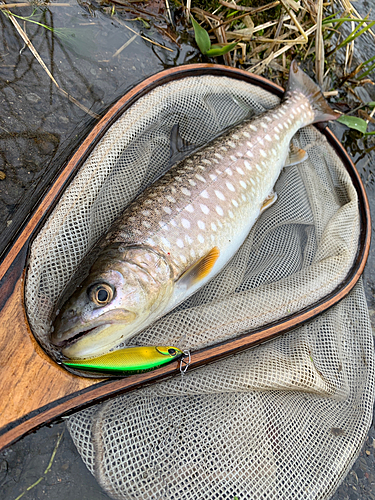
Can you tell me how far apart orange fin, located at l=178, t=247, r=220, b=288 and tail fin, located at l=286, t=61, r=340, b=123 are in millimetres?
1773

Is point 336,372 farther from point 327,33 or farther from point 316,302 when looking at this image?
point 327,33

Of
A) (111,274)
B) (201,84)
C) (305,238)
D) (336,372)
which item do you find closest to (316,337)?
(336,372)

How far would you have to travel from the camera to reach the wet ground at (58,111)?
1615 mm

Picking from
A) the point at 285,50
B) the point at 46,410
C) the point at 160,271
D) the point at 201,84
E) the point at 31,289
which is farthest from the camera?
the point at 285,50

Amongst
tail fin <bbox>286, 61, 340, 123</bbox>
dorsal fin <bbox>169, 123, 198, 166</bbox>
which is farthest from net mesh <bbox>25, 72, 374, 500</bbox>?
tail fin <bbox>286, 61, 340, 123</bbox>

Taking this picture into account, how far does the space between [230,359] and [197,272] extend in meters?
0.54

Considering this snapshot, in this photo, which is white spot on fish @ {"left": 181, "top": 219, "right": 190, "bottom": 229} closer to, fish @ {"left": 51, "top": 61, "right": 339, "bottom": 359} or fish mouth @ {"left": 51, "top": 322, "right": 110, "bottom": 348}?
fish @ {"left": 51, "top": 61, "right": 339, "bottom": 359}

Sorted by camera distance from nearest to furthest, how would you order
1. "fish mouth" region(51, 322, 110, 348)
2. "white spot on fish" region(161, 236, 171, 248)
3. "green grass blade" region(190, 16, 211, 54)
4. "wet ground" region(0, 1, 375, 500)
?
"fish mouth" region(51, 322, 110, 348) < "wet ground" region(0, 1, 375, 500) < "white spot on fish" region(161, 236, 171, 248) < "green grass blade" region(190, 16, 211, 54)

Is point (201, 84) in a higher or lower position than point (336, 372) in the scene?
higher

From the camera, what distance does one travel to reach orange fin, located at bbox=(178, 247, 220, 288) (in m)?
1.85

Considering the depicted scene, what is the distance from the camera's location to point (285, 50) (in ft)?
9.84

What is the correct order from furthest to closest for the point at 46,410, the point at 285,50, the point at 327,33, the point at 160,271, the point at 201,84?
the point at 327,33
the point at 285,50
the point at 201,84
the point at 160,271
the point at 46,410

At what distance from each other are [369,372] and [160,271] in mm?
1463

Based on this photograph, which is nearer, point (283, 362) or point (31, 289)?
point (31, 289)
